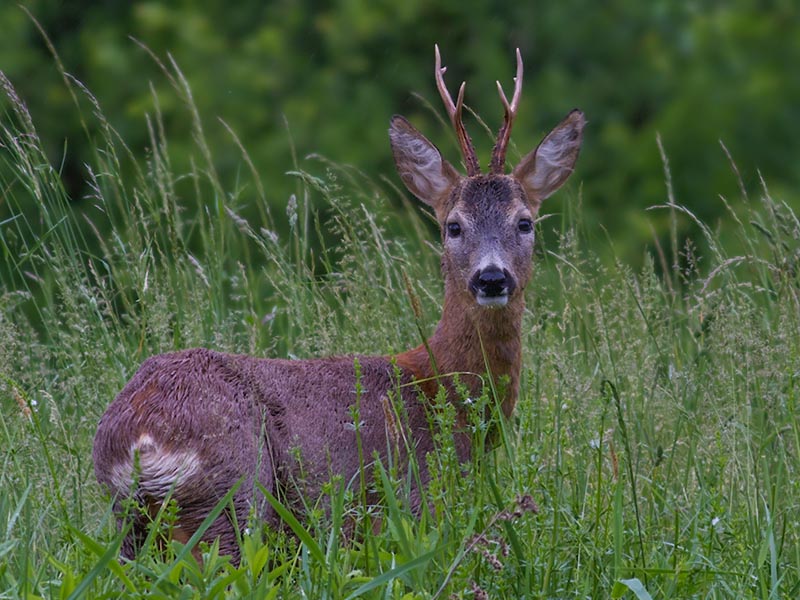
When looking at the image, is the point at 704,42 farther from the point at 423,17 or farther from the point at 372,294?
the point at 372,294

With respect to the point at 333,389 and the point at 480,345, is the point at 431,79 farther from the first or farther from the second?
the point at 333,389

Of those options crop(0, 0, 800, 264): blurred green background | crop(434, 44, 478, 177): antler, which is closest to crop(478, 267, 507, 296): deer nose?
crop(434, 44, 478, 177): antler

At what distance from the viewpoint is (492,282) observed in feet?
14.0

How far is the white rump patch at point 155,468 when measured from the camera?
343 centimetres

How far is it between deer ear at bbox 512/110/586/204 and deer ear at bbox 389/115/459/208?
23 centimetres

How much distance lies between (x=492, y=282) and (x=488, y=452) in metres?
0.93

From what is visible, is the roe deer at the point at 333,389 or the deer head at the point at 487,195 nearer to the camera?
the roe deer at the point at 333,389

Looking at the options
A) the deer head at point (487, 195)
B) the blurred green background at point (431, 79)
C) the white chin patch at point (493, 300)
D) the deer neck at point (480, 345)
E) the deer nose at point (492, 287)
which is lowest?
the blurred green background at point (431, 79)

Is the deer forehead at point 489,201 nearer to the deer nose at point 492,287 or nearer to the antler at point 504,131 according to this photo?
the antler at point 504,131

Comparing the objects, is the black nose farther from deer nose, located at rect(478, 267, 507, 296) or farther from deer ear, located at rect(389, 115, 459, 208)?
deer ear, located at rect(389, 115, 459, 208)

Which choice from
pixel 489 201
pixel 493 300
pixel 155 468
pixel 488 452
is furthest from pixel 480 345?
pixel 155 468

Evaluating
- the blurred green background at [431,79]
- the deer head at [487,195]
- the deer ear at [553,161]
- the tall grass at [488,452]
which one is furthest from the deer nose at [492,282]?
the blurred green background at [431,79]

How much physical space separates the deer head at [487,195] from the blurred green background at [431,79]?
5826 mm

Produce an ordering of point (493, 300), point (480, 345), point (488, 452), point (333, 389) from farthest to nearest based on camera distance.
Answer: point (480, 345) → point (493, 300) → point (333, 389) → point (488, 452)
